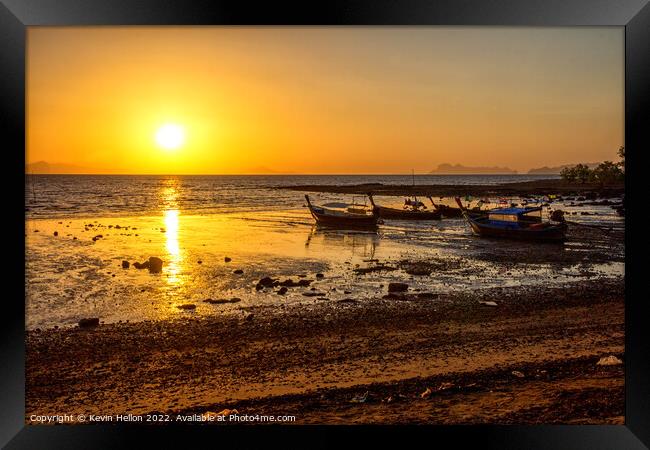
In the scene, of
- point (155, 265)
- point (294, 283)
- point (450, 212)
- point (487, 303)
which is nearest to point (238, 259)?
point (155, 265)

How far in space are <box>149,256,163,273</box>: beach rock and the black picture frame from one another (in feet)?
11.0

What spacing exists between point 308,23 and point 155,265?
4.48 meters

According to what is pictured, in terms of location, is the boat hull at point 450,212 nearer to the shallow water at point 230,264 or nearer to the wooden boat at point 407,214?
the wooden boat at point 407,214

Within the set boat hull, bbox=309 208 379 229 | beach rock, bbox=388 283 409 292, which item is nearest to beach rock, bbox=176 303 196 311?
beach rock, bbox=388 283 409 292

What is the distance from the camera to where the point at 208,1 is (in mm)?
3316

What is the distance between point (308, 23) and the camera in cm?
333

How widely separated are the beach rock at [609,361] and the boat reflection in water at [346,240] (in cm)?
492

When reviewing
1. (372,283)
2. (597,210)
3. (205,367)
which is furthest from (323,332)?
(597,210)

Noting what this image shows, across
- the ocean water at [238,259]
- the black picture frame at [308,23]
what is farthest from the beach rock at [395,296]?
the black picture frame at [308,23]

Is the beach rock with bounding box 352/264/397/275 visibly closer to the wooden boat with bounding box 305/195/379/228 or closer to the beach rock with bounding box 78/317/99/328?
the beach rock with bounding box 78/317/99/328

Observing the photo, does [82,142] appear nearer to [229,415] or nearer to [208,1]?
[208,1]

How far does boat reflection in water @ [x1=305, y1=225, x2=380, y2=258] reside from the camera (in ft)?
30.3
